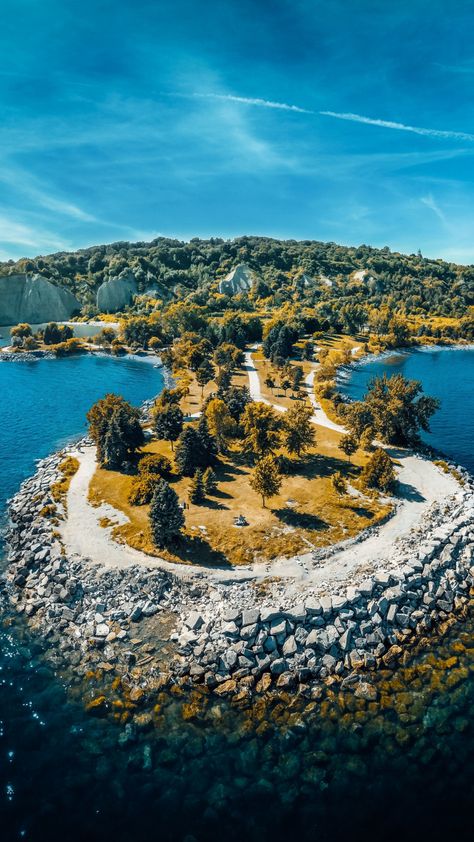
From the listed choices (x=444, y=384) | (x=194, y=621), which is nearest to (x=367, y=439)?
(x=194, y=621)

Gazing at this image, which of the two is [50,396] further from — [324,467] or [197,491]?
[324,467]

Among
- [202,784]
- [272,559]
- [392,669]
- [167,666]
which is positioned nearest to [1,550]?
[167,666]

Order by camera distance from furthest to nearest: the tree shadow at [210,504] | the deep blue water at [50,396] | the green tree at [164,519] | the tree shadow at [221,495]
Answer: the deep blue water at [50,396] → the tree shadow at [221,495] → the tree shadow at [210,504] → the green tree at [164,519]

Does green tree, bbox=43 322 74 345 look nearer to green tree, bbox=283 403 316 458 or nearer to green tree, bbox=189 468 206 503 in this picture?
green tree, bbox=283 403 316 458

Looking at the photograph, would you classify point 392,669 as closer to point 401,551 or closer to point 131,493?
point 401,551

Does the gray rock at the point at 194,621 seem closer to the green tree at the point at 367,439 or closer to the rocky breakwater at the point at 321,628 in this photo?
the rocky breakwater at the point at 321,628

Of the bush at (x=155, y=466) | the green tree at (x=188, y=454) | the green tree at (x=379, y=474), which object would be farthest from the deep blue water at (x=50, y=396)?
the green tree at (x=379, y=474)

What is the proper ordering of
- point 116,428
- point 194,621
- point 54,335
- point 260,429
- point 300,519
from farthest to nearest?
point 54,335 < point 260,429 < point 116,428 < point 300,519 < point 194,621
